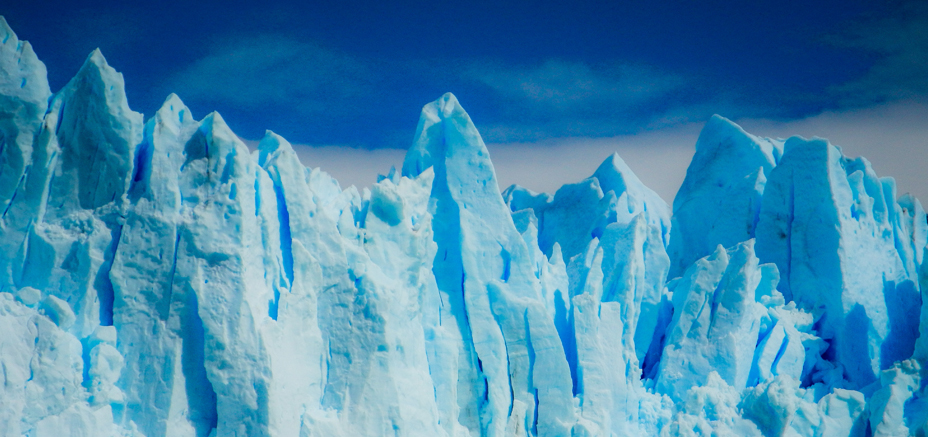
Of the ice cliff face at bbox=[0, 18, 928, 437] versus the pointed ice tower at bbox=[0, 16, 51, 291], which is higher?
the pointed ice tower at bbox=[0, 16, 51, 291]

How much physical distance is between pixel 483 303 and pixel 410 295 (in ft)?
4.61

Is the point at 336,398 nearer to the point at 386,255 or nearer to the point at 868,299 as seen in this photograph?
the point at 386,255

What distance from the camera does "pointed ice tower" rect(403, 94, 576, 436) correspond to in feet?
29.5

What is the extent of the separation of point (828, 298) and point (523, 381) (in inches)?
237

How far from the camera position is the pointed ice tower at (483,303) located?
899 centimetres

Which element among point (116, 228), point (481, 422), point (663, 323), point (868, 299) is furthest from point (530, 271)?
point (868, 299)

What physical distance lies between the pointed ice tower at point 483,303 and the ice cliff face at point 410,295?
0.11 feet

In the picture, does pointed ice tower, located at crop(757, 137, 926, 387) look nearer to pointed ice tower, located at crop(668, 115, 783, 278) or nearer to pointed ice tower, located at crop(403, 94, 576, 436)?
pointed ice tower, located at crop(668, 115, 783, 278)

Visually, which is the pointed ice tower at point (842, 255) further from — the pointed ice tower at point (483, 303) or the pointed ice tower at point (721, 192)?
the pointed ice tower at point (483, 303)

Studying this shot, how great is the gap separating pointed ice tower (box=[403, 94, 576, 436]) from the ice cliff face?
3cm

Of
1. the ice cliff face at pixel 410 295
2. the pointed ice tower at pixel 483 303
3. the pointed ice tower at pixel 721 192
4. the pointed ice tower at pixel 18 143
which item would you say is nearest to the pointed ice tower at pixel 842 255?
the ice cliff face at pixel 410 295

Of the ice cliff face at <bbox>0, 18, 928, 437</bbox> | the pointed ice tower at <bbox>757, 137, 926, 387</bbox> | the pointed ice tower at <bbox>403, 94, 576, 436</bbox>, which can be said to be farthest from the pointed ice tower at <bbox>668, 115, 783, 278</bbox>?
the pointed ice tower at <bbox>403, 94, 576, 436</bbox>

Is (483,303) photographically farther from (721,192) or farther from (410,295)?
(721,192)

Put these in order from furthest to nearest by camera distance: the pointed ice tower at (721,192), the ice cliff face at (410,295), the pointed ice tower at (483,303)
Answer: the pointed ice tower at (721,192), the pointed ice tower at (483,303), the ice cliff face at (410,295)
